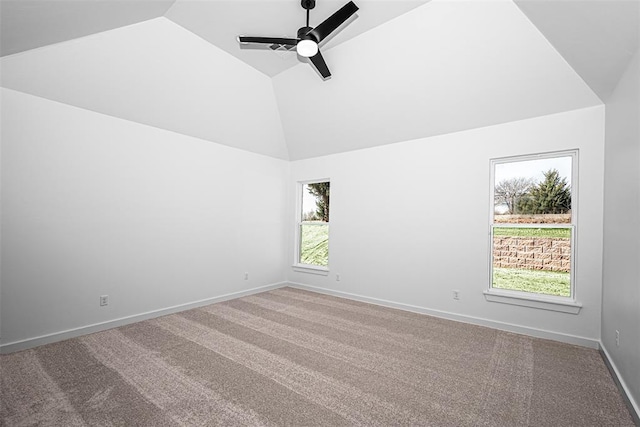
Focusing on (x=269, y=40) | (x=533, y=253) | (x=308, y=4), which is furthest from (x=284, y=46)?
(x=533, y=253)

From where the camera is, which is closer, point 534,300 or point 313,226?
point 534,300

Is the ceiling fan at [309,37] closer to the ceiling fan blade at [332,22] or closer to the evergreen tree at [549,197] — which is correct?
the ceiling fan blade at [332,22]

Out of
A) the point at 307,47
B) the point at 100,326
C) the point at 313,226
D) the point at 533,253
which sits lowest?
the point at 100,326

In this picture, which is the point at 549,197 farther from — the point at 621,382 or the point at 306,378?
the point at 306,378

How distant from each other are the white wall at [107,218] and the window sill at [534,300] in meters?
3.78

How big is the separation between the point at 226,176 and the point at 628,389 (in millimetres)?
5007

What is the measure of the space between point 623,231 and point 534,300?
4.28 ft

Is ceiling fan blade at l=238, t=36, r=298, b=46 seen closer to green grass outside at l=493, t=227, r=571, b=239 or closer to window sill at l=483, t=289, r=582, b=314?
green grass outside at l=493, t=227, r=571, b=239

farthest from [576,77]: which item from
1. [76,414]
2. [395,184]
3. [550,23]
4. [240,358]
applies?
[76,414]

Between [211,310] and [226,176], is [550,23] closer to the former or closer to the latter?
[226,176]

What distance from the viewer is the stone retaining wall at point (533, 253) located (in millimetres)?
3215

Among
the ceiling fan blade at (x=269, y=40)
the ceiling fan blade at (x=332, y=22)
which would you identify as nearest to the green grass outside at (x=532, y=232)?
the ceiling fan blade at (x=332, y=22)

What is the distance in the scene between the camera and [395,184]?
4.36m

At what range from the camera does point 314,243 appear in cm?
555
